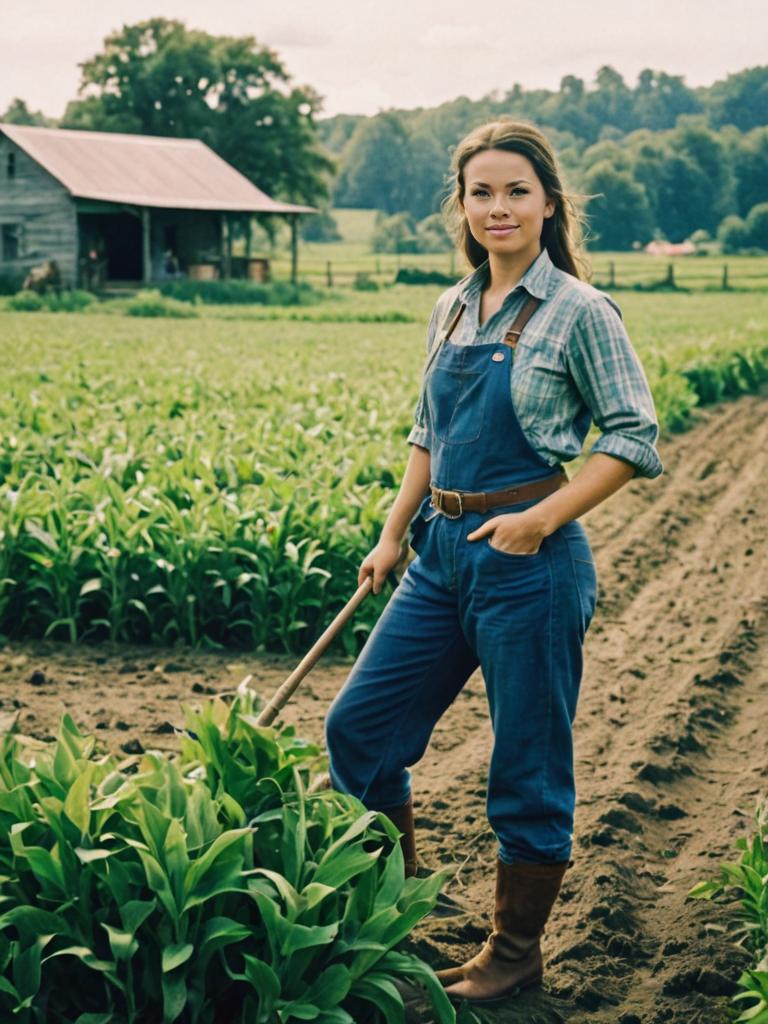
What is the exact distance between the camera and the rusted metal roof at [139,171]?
3756 cm

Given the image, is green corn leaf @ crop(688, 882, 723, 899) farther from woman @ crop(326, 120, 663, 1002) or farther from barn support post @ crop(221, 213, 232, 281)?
barn support post @ crop(221, 213, 232, 281)

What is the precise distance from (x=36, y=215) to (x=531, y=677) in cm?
3669

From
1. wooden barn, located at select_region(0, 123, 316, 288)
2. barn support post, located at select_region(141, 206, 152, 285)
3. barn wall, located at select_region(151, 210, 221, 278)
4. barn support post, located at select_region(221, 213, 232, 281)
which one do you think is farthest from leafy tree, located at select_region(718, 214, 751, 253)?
barn support post, located at select_region(141, 206, 152, 285)

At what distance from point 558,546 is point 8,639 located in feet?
13.2

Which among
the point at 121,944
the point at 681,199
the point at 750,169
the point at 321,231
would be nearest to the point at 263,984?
the point at 121,944

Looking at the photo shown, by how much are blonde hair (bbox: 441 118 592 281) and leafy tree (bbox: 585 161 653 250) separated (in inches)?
2914

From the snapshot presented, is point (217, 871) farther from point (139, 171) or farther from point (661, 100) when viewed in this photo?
point (661, 100)

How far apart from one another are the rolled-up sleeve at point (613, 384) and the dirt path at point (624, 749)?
4.69ft

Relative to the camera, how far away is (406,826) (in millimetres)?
3734

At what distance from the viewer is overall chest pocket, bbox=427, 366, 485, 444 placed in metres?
3.25

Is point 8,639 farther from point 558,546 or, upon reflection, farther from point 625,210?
point 625,210

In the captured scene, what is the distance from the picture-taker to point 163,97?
5628 cm

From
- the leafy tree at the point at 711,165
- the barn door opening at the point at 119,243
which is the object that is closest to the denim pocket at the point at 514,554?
the barn door opening at the point at 119,243

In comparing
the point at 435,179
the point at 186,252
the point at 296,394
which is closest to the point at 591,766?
the point at 296,394
